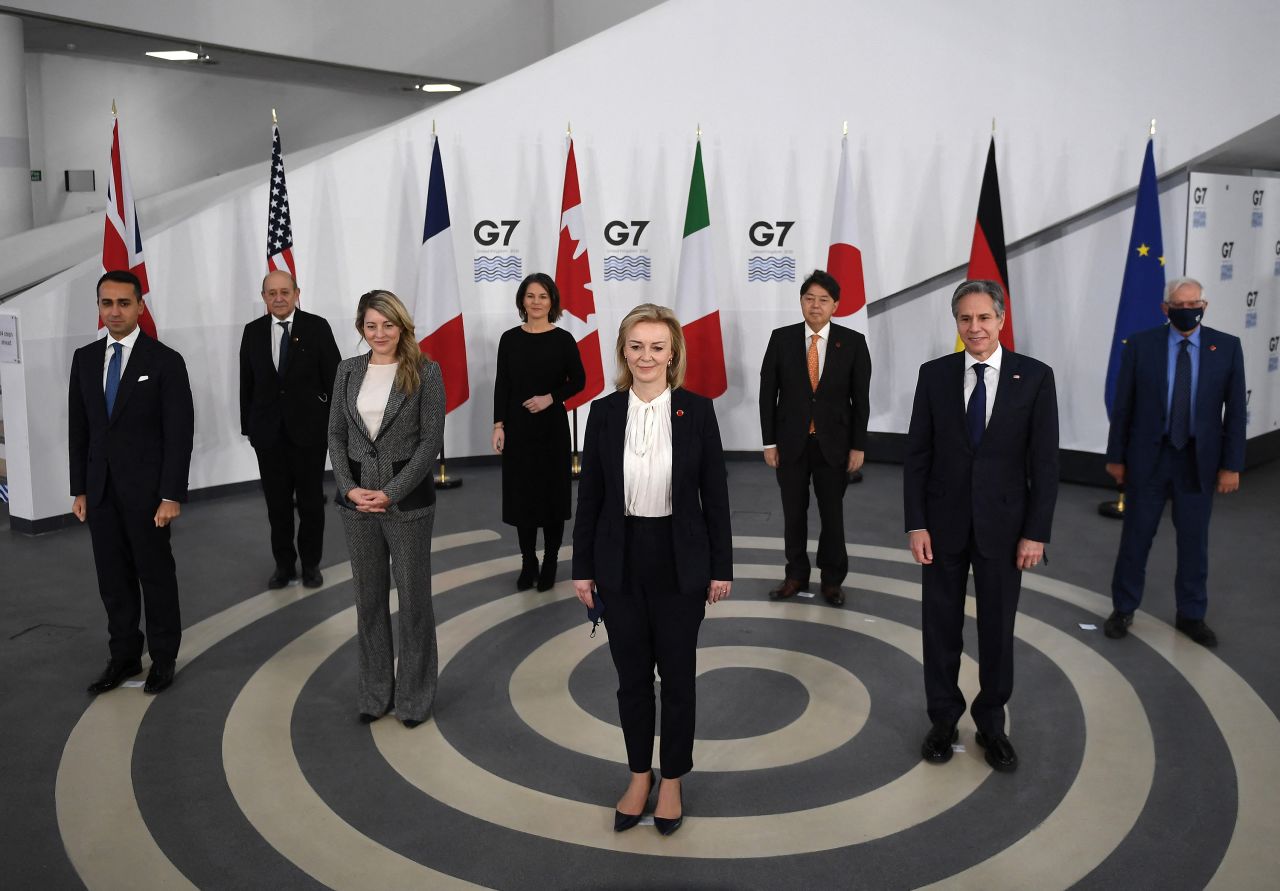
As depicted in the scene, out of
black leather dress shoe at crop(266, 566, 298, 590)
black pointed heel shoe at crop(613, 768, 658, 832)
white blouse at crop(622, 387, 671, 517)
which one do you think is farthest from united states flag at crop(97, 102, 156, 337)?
black pointed heel shoe at crop(613, 768, 658, 832)

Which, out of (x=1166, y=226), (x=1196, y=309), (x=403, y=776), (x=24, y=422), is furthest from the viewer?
(x=1166, y=226)

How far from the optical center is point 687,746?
3.44 m

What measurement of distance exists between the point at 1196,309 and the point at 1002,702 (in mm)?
2206

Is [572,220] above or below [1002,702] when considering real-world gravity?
above

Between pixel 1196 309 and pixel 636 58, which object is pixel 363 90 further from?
pixel 1196 309

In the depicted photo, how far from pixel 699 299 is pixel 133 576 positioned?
16.8 ft

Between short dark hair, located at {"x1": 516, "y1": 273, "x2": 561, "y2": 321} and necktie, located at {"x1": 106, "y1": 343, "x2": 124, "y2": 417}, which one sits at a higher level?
short dark hair, located at {"x1": 516, "y1": 273, "x2": 561, "y2": 321}

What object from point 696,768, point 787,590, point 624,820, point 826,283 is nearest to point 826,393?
point 826,283

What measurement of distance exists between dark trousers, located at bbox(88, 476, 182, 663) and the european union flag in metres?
6.14

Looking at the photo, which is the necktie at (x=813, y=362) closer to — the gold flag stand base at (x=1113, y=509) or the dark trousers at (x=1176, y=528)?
the dark trousers at (x=1176, y=528)

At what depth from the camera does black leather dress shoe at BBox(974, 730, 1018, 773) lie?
385 centimetres

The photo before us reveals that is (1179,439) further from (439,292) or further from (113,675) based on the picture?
(439,292)

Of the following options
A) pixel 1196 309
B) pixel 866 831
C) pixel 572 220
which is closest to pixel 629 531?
pixel 866 831

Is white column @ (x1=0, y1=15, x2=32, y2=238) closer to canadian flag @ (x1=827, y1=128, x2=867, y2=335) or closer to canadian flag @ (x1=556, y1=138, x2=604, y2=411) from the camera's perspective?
canadian flag @ (x1=556, y1=138, x2=604, y2=411)
